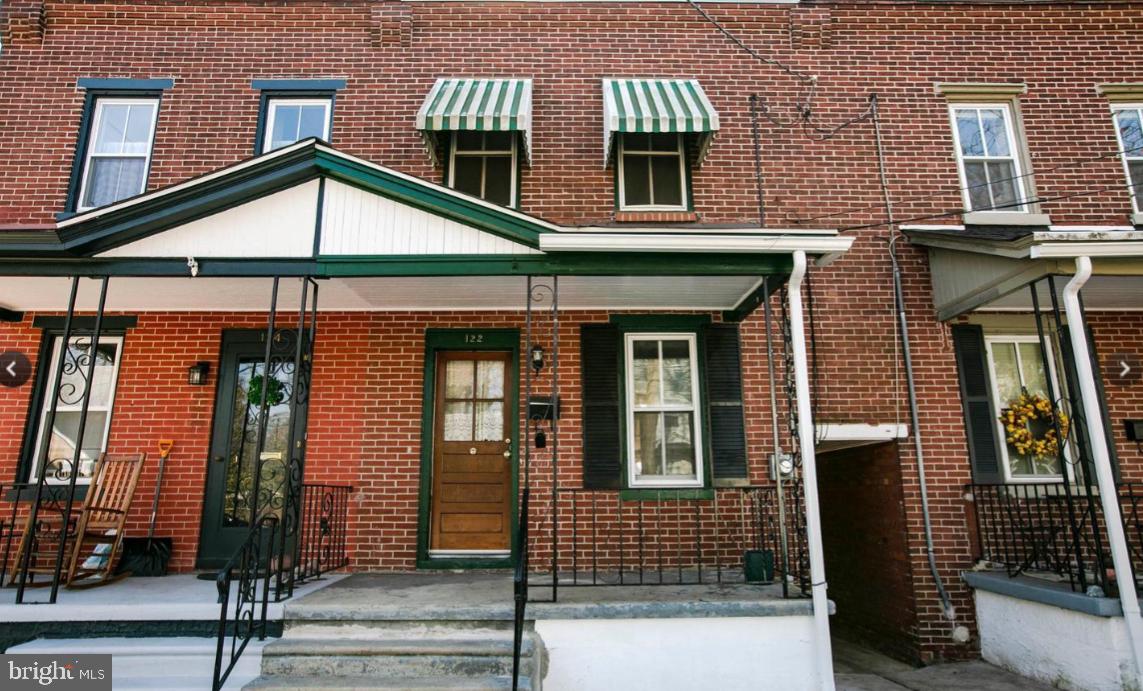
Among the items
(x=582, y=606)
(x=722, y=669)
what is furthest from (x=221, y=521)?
(x=722, y=669)

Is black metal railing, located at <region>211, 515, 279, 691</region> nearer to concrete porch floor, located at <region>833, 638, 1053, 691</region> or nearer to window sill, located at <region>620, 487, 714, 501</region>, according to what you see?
window sill, located at <region>620, 487, 714, 501</region>

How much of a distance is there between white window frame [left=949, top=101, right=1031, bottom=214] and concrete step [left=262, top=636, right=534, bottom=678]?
6.84 m

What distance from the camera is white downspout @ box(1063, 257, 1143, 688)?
4.83 meters

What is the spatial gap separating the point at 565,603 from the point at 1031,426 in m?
5.32

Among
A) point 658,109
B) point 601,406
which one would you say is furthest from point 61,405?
point 658,109

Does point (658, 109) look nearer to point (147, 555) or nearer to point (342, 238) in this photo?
point (342, 238)

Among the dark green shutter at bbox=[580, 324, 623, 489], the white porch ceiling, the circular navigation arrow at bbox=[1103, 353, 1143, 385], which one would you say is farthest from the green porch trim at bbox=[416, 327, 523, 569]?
the circular navigation arrow at bbox=[1103, 353, 1143, 385]

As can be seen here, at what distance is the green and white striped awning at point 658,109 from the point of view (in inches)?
271

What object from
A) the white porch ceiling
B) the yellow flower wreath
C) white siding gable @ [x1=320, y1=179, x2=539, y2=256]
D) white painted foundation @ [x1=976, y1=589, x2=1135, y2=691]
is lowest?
white painted foundation @ [x1=976, y1=589, x2=1135, y2=691]

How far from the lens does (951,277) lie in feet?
22.0

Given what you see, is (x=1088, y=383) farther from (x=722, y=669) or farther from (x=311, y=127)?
(x=311, y=127)

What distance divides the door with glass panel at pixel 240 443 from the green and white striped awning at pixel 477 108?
2.71m

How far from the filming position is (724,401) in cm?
676

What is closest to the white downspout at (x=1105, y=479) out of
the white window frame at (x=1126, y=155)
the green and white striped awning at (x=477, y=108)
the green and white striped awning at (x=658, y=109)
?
the white window frame at (x=1126, y=155)
